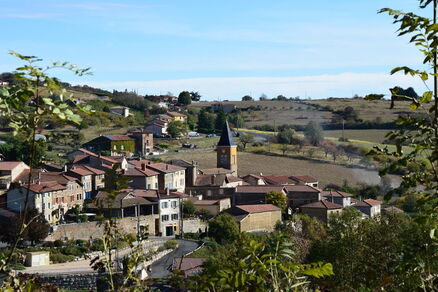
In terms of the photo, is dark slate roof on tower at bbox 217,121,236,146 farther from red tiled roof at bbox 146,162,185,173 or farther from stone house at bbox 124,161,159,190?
stone house at bbox 124,161,159,190

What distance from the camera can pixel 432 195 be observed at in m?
3.88

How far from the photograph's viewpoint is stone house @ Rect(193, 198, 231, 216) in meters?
48.8

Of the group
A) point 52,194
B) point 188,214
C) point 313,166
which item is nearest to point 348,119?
point 313,166

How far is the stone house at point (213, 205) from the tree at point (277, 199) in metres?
3.05

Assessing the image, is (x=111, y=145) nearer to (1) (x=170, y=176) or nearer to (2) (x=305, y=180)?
(1) (x=170, y=176)

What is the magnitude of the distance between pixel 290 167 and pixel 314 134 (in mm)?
14904

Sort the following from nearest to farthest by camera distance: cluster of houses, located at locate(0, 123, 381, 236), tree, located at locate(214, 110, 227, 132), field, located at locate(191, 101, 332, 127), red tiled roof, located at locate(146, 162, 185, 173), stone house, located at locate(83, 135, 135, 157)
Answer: cluster of houses, located at locate(0, 123, 381, 236)
red tiled roof, located at locate(146, 162, 185, 173)
stone house, located at locate(83, 135, 135, 157)
tree, located at locate(214, 110, 227, 132)
field, located at locate(191, 101, 332, 127)

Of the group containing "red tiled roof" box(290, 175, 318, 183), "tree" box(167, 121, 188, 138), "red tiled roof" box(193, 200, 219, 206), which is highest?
"tree" box(167, 121, 188, 138)

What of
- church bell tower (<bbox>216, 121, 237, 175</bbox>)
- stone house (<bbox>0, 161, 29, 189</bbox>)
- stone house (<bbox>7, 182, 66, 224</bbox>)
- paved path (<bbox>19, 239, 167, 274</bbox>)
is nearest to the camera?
paved path (<bbox>19, 239, 167, 274</bbox>)

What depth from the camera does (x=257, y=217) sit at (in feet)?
149

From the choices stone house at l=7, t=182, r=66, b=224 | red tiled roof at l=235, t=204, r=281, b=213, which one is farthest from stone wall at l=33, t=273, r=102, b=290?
red tiled roof at l=235, t=204, r=281, b=213

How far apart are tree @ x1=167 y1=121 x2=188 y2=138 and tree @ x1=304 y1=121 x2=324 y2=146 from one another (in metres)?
14.6

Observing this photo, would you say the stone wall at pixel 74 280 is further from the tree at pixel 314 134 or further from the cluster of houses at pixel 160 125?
the tree at pixel 314 134

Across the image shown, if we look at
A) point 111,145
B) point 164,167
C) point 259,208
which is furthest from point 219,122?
point 259,208
